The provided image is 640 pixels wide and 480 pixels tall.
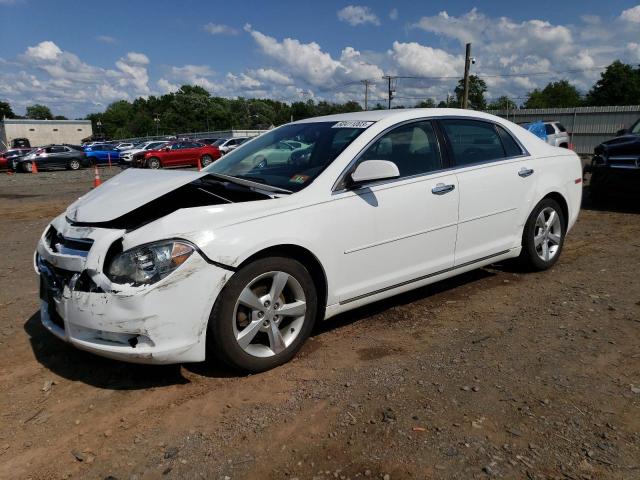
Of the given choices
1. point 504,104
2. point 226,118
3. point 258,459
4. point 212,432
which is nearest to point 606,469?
point 258,459

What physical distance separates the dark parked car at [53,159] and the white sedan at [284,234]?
2759cm

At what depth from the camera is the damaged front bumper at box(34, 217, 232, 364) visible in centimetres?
278

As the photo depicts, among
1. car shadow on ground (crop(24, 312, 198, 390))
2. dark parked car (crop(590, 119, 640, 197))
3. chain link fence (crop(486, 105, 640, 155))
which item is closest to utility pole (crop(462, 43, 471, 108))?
chain link fence (crop(486, 105, 640, 155))

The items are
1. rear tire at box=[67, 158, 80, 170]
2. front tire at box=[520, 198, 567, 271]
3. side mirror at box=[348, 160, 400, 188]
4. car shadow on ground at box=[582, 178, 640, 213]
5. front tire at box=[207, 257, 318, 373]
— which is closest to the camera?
front tire at box=[207, 257, 318, 373]

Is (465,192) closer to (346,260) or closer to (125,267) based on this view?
(346,260)

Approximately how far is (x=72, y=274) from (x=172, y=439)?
3.72 feet

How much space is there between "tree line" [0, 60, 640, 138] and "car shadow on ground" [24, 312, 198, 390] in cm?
6645

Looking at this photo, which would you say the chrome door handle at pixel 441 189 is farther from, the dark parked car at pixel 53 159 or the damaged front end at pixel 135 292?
the dark parked car at pixel 53 159

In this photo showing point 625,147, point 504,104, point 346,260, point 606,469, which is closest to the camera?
point 606,469

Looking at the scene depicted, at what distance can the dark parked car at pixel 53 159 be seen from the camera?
90.1 ft

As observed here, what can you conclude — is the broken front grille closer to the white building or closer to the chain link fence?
the chain link fence

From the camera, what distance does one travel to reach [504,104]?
260 ft

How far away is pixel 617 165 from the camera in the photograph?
8531 millimetres

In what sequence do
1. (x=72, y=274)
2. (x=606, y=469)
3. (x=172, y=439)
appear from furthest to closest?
(x=72, y=274)
(x=172, y=439)
(x=606, y=469)
